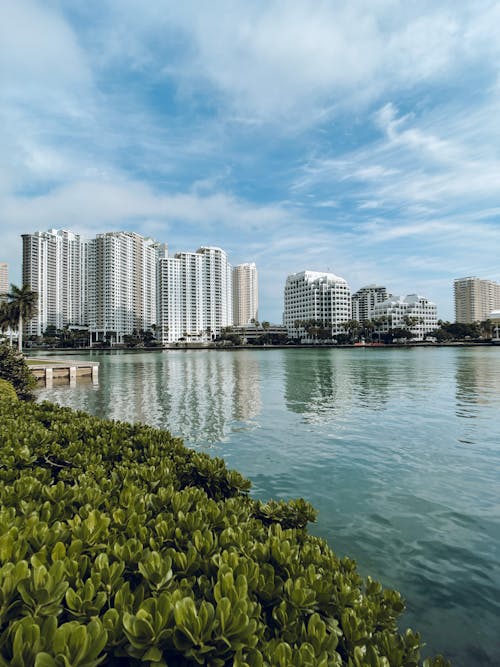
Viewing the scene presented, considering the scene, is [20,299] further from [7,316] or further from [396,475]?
[396,475]

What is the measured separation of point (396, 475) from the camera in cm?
1062

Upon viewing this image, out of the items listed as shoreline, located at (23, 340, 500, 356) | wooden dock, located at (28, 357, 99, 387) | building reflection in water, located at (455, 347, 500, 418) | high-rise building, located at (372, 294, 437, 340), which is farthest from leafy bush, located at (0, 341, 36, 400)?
high-rise building, located at (372, 294, 437, 340)

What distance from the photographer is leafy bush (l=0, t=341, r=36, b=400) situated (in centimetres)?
2530

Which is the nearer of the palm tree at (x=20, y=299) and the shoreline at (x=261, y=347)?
the palm tree at (x=20, y=299)

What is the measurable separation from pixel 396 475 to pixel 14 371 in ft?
81.4

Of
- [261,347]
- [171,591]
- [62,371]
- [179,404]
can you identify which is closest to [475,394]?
[179,404]

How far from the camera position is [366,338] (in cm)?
17812

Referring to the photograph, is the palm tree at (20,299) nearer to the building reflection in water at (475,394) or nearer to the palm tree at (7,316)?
the palm tree at (7,316)

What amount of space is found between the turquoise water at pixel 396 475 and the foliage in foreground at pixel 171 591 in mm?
2960

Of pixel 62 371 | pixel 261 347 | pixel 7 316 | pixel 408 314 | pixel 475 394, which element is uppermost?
pixel 408 314

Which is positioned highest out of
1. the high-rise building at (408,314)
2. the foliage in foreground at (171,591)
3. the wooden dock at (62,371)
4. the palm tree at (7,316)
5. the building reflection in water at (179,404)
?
the high-rise building at (408,314)

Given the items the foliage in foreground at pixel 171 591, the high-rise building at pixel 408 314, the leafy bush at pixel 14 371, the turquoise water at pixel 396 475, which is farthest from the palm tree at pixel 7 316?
the high-rise building at pixel 408 314

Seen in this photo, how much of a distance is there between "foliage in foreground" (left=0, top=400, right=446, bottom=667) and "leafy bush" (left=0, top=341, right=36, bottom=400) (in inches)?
986

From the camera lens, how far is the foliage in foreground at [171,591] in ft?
6.09
